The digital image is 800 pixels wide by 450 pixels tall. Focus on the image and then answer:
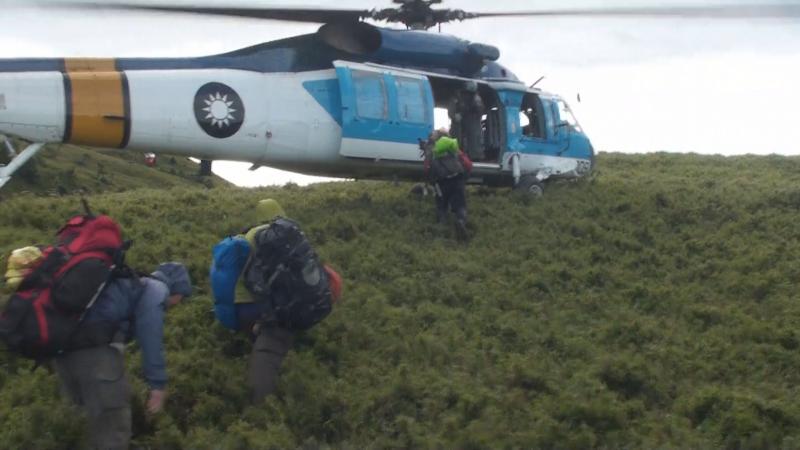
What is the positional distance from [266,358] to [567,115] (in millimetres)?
10387

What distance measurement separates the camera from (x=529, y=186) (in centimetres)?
1559

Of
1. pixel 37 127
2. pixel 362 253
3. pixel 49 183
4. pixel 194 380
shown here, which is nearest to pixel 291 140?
pixel 362 253

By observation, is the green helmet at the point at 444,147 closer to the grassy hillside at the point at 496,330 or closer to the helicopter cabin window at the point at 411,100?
the grassy hillside at the point at 496,330

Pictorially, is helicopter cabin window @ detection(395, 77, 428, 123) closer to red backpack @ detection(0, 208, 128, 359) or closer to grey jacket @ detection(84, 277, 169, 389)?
grey jacket @ detection(84, 277, 169, 389)

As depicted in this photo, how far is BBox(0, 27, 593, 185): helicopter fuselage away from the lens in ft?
37.0

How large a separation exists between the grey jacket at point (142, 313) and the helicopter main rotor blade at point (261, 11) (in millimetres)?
4662

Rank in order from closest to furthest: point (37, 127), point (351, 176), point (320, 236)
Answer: point (37, 127)
point (320, 236)
point (351, 176)

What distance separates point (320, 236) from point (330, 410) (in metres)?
4.54

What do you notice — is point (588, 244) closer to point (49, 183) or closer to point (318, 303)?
point (318, 303)

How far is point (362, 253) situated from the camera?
1152cm

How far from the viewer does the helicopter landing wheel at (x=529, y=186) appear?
50.8 feet

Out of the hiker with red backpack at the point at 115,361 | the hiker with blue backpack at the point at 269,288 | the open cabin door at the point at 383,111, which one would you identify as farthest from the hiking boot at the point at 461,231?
the hiker with red backpack at the point at 115,361

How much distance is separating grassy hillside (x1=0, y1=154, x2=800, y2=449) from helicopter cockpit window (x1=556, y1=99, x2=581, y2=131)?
135cm

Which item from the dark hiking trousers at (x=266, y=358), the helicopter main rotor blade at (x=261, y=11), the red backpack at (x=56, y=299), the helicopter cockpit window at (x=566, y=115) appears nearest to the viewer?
the red backpack at (x=56, y=299)
